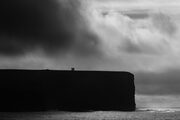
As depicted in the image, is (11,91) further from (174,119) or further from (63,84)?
(174,119)

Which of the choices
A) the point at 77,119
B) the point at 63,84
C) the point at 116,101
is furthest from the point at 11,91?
the point at 77,119

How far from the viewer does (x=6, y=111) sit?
617 feet

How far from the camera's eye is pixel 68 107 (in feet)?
647

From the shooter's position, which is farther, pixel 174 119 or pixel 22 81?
pixel 22 81

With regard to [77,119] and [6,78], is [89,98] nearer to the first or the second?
[6,78]

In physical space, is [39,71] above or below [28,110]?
above

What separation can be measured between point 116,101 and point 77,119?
60183 millimetres

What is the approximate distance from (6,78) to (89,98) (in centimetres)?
2712

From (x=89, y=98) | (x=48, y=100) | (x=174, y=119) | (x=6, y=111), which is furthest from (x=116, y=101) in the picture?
(x=174, y=119)

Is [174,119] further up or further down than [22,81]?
further down

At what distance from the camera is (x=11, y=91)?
191 metres

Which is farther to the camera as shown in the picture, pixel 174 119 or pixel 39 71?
pixel 39 71

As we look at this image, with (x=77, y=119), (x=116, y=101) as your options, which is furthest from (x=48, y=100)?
(x=77, y=119)

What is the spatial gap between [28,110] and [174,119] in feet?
192
